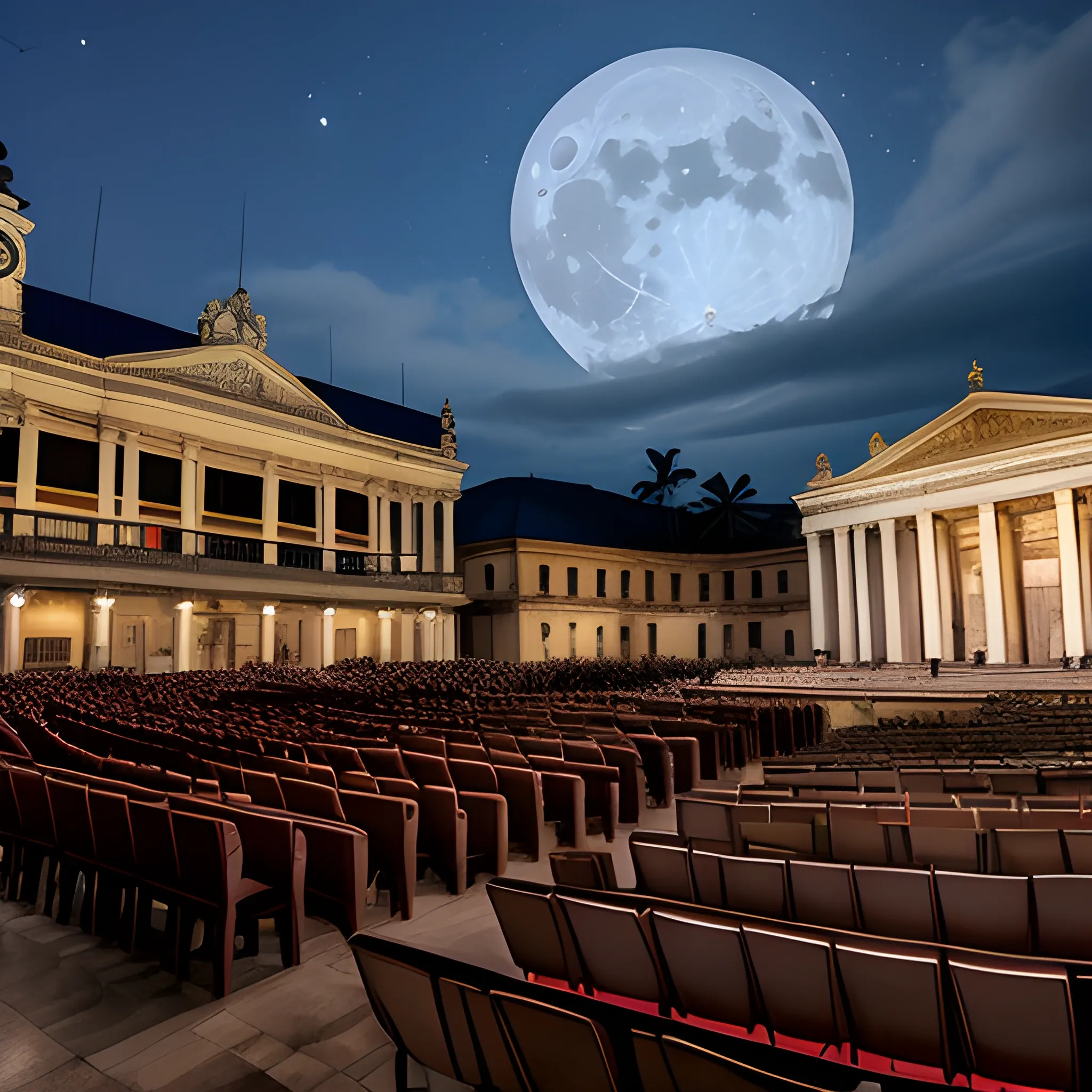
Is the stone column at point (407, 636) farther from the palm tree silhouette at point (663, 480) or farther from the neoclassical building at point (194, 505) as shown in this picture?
the palm tree silhouette at point (663, 480)

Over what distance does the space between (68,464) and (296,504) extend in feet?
33.7

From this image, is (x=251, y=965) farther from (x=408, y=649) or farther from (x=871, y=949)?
(x=408, y=649)

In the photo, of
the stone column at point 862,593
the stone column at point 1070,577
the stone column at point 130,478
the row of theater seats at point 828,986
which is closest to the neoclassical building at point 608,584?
the stone column at point 862,593

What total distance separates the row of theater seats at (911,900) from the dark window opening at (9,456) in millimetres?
29873

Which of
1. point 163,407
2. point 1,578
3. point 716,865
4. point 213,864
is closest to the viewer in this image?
point 716,865

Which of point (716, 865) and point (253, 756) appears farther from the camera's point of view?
point (253, 756)

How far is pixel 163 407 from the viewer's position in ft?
94.8

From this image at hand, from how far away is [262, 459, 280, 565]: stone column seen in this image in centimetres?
3212

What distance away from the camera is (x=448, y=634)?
124ft

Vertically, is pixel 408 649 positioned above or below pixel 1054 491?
below

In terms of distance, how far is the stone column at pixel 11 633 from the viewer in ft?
72.5

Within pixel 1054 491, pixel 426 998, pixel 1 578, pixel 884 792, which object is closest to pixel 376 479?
A: pixel 1 578

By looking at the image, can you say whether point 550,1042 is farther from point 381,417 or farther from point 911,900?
point 381,417

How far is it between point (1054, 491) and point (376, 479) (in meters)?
30.4
